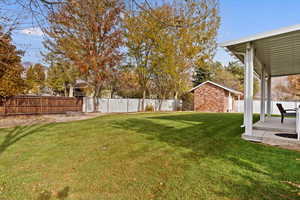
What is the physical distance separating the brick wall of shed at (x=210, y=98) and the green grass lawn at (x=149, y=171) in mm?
16054

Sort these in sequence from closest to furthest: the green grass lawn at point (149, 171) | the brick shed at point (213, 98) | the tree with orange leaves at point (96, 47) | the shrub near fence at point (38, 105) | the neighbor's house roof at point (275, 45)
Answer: the green grass lawn at point (149, 171) < the neighbor's house roof at point (275, 45) < the shrub near fence at point (38, 105) < the tree with orange leaves at point (96, 47) < the brick shed at point (213, 98)

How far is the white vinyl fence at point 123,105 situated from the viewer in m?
16.1

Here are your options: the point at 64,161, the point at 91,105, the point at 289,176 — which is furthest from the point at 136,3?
the point at 91,105

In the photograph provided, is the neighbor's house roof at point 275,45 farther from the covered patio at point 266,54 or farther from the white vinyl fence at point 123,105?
the white vinyl fence at point 123,105

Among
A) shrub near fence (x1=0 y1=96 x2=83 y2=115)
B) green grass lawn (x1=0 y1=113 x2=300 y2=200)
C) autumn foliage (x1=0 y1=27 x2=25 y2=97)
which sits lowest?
green grass lawn (x1=0 y1=113 x2=300 y2=200)

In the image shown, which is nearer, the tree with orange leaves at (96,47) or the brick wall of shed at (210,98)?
the tree with orange leaves at (96,47)

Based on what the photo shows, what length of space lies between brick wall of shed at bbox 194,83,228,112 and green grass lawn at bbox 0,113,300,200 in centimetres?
1605

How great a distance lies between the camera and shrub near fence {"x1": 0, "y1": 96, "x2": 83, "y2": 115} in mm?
11383

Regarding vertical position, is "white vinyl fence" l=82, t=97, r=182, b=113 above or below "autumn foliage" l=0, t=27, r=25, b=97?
below

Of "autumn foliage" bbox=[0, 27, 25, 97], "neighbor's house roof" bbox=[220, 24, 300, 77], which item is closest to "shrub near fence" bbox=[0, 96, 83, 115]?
"autumn foliage" bbox=[0, 27, 25, 97]

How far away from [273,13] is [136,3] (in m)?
10.8

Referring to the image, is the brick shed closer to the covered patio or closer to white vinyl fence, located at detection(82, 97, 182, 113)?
white vinyl fence, located at detection(82, 97, 182, 113)

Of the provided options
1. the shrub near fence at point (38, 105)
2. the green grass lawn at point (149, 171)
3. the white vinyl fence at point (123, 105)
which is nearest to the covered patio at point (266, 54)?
the green grass lawn at point (149, 171)

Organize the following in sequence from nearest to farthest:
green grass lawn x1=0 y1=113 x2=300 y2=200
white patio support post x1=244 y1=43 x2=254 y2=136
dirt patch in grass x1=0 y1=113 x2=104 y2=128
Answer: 1. green grass lawn x1=0 y1=113 x2=300 y2=200
2. white patio support post x1=244 y1=43 x2=254 y2=136
3. dirt patch in grass x1=0 y1=113 x2=104 y2=128
